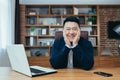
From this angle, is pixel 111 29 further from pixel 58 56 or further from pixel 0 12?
pixel 58 56

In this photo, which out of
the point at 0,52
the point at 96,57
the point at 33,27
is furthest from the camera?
the point at 33,27

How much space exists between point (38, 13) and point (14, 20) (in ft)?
2.38

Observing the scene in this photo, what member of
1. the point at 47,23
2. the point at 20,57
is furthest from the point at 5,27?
the point at 20,57

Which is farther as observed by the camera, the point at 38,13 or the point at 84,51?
the point at 38,13

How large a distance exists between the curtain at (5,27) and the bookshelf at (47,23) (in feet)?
1.54

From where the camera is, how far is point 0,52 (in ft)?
13.0

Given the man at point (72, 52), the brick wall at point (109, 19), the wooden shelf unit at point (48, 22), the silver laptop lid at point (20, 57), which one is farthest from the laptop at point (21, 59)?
the brick wall at point (109, 19)

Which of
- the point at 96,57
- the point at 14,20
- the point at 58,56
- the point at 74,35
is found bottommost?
the point at 96,57

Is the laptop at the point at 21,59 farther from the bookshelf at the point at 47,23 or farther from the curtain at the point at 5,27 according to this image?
the bookshelf at the point at 47,23

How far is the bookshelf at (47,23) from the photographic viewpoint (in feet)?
16.9

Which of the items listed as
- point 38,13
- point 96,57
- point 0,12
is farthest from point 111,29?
point 0,12

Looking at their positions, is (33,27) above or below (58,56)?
above

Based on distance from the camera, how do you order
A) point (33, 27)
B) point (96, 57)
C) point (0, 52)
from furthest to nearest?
point (33, 27)
point (96, 57)
point (0, 52)

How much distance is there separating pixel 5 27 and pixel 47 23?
56.1 inches
